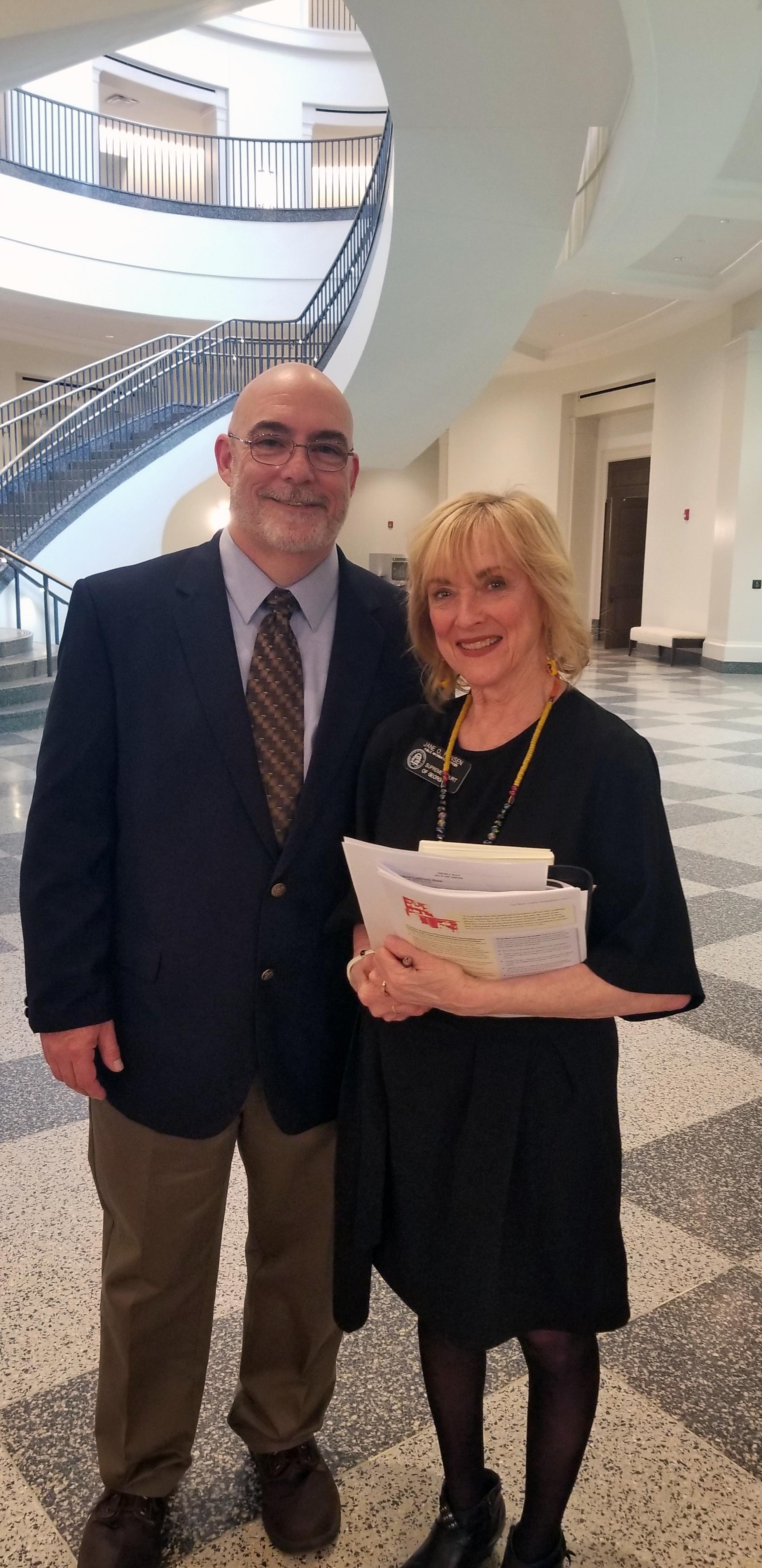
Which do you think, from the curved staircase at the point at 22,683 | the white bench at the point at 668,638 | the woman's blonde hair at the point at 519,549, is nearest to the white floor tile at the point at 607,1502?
→ the woman's blonde hair at the point at 519,549

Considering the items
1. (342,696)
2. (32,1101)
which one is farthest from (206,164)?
(342,696)

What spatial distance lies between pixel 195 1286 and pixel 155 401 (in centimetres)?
1616

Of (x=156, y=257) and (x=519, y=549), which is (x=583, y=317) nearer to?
(x=156, y=257)

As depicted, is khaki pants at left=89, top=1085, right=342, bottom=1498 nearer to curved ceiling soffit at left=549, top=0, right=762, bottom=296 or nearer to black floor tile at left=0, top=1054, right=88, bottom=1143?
black floor tile at left=0, top=1054, right=88, bottom=1143

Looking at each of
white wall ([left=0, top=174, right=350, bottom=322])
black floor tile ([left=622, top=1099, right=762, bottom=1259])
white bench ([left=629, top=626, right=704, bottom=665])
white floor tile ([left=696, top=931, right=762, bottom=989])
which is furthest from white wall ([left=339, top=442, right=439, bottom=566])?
black floor tile ([left=622, top=1099, right=762, bottom=1259])

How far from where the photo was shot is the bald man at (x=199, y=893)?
166cm

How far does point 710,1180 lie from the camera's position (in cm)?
287

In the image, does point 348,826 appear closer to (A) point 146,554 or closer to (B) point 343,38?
(A) point 146,554

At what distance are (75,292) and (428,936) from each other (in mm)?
18551

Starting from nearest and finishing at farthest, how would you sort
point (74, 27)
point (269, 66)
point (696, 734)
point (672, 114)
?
point (74, 27) → point (672, 114) → point (696, 734) → point (269, 66)

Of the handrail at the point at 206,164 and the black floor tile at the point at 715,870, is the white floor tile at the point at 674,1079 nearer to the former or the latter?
the black floor tile at the point at 715,870

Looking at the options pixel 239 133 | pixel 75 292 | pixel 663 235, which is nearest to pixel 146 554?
pixel 75 292

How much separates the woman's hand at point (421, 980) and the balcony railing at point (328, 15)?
27.7 meters

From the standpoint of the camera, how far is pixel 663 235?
460 inches
